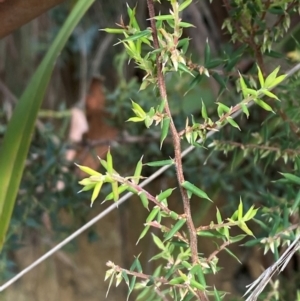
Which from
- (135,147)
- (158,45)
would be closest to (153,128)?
(135,147)

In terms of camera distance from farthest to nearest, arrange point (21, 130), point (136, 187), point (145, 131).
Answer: point (145, 131) → point (21, 130) → point (136, 187)

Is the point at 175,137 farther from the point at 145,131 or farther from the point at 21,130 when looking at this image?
the point at 145,131

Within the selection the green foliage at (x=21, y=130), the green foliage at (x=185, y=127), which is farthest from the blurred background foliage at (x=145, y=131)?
the green foliage at (x=21, y=130)

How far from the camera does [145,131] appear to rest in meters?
0.70

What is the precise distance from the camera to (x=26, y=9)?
318 mm

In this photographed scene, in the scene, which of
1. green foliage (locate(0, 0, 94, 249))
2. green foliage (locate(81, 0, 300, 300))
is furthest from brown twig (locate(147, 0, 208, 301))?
green foliage (locate(0, 0, 94, 249))

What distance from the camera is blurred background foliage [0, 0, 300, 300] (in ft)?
1.23

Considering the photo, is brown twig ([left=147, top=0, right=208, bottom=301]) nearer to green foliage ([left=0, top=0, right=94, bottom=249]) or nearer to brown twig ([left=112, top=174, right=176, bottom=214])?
brown twig ([left=112, top=174, right=176, bottom=214])

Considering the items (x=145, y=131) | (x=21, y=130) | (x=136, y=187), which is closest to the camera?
(x=136, y=187)

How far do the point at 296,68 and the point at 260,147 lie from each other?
7 cm

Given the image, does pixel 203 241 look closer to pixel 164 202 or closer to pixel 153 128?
pixel 153 128

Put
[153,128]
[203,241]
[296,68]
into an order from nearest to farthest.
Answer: [296,68] < [153,128] < [203,241]

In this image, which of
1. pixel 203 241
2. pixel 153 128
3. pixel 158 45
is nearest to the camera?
pixel 158 45

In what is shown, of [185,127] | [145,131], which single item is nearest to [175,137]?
[185,127]
